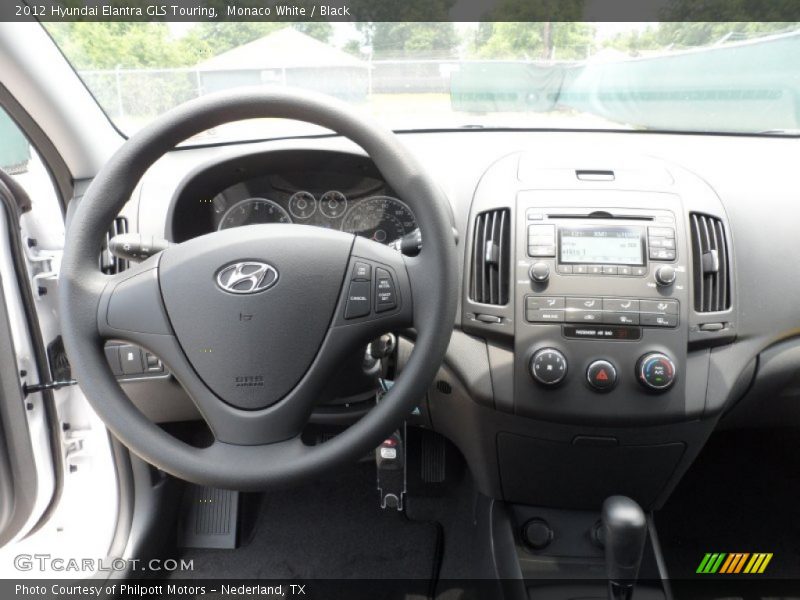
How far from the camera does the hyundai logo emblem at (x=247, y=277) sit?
3.14ft

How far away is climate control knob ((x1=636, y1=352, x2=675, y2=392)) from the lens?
1.23 metres

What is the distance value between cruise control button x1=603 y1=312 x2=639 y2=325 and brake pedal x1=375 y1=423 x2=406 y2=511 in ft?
1.88

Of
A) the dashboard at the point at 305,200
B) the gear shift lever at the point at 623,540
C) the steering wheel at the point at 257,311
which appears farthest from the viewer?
the dashboard at the point at 305,200

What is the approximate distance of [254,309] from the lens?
3.13 ft

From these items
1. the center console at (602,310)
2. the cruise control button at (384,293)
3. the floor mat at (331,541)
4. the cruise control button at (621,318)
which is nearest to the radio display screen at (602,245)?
the center console at (602,310)

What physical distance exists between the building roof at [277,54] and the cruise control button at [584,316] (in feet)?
2.67

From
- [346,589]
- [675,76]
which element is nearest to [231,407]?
[346,589]

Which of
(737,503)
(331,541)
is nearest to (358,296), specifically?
(331,541)

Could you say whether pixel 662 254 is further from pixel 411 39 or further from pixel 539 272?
pixel 411 39

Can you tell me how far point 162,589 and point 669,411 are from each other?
58.1 inches

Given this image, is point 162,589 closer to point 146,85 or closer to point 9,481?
point 9,481

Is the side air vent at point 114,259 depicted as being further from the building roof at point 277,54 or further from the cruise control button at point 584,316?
the cruise control button at point 584,316

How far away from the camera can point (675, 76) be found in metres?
1.57

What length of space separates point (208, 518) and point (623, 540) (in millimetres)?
1276
